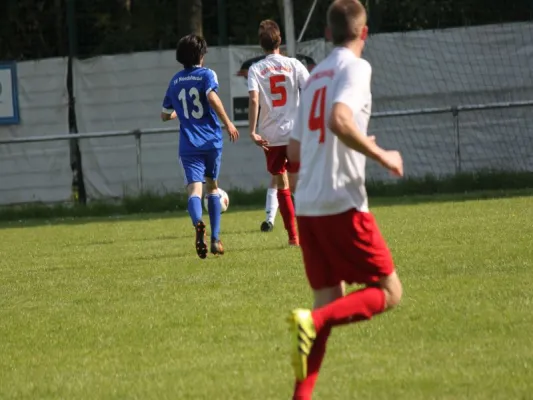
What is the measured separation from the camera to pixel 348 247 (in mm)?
5586

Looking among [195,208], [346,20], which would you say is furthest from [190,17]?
[346,20]

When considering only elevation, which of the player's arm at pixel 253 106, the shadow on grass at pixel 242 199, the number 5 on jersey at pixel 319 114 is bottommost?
the shadow on grass at pixel 242 199

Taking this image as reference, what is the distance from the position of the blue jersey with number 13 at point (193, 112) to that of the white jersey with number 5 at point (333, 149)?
6630 millimetres

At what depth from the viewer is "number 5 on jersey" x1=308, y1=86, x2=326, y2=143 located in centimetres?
564

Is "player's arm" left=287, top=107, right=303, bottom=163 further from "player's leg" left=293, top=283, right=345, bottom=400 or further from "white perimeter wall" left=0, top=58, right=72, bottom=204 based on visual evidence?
"white perimeter wall" left=0, top=58, right=72, bottom=204

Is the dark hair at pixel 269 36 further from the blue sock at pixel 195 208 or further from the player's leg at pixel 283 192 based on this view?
the blue sock at pixel 195 208

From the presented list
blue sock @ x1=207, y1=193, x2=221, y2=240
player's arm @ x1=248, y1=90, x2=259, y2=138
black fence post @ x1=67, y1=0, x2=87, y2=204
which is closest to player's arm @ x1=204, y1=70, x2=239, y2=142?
player's arm @ x1=248, y1=90, x2=259, y2=138

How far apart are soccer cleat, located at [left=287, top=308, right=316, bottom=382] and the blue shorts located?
7.05 meters

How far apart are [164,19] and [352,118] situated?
18976 millimetres

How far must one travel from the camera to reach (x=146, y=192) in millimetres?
21812

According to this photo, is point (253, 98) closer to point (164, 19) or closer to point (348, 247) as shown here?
point (348, 247)

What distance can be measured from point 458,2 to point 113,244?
9.70 metres

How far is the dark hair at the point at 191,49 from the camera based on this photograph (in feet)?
39.7

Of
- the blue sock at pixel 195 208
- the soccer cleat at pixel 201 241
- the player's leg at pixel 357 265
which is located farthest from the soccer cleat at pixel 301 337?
the blue sock at pixel 195 208
